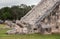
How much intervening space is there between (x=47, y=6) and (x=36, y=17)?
52.1 inches

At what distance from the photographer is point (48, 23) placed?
16.0 metres

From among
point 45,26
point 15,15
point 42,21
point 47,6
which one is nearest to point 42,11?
point 47,6

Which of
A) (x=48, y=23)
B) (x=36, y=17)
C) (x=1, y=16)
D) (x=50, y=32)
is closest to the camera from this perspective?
(x=50, y=32)

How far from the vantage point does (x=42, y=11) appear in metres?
20.0

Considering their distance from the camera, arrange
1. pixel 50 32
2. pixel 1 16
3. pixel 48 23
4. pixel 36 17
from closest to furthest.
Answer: pixel 50 32
pixel 48 23
pixel 36 17
pixel 1 16

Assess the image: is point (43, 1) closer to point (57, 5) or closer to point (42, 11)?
point (42, 11)

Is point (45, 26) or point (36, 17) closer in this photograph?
point (45, 26)

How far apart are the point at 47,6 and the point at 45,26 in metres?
4.81

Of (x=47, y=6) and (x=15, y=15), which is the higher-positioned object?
(x=47, y=6)

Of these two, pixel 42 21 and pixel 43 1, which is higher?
pixel 43 1

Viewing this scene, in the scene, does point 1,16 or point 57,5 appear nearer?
point 57,5

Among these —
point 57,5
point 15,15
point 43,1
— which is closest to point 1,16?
point 15,15

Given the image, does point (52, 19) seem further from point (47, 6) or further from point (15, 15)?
point (15, 15)

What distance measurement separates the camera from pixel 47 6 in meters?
19.7
